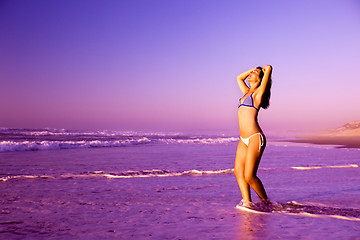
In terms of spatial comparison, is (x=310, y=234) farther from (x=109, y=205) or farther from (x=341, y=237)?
(x=109, y=205)

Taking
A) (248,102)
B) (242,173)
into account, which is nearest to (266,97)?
(248,102)

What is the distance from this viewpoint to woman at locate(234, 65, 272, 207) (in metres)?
4.95

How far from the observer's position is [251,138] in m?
5.01

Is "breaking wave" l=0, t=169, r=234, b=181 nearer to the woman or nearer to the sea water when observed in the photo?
the sea water

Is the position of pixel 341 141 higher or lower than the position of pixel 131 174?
lower

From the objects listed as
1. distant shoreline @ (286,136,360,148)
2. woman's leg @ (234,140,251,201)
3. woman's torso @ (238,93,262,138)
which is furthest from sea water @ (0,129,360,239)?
distant shoreline @ (286,136,360,148)

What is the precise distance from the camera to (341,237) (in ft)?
11.8

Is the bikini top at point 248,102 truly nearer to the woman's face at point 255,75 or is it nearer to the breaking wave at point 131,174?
the woman's face at point 255,75

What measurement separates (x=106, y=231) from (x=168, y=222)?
0.82 m

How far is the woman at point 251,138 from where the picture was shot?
495cm

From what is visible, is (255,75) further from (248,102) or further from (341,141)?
(341,141)

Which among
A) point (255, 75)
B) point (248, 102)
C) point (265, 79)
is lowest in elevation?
point (248, 102)

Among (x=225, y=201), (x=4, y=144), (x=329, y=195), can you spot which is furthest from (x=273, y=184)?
(x=4, y=144)

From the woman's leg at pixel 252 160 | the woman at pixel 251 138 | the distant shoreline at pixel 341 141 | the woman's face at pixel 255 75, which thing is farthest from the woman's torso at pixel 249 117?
the distant shoreline at pixel 341 141
